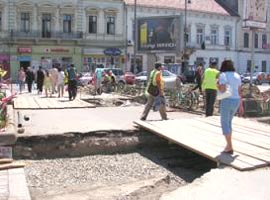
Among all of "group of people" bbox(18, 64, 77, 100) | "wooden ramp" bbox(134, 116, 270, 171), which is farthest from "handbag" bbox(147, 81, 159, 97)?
"group of people" bbox(18, 64, 77, 100)

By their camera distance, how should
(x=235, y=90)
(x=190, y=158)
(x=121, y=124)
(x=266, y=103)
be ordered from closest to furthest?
(x=235, y=90) → (x=190, y=158) → (x=121, y=124) → (x=266, y=103)

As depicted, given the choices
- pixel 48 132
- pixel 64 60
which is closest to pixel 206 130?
pixel 48 132

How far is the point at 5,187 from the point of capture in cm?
800

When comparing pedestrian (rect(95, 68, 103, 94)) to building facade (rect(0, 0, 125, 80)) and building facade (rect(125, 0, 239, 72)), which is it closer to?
building facade (rect(0, 0, 125, 80))

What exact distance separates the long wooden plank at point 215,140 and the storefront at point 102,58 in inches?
1609

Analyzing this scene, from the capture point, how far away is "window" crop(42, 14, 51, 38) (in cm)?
5100

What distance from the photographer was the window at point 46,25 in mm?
51000

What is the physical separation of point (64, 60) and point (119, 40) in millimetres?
6363

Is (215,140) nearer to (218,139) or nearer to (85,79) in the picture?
(218,139)

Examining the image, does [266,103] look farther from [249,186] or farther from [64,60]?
Answer: [64,60]

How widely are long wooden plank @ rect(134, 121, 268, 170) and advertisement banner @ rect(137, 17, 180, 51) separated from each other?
574 inches

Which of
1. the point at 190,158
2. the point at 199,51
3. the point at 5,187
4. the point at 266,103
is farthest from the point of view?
the point at 199,51

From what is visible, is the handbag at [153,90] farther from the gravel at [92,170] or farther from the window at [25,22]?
the window at [25,22]

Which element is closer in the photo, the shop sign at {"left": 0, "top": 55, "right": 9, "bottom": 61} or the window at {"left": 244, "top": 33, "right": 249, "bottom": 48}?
the shop sign at {"left": 0, "top": 55, "right": 9, "bottom": 61}
